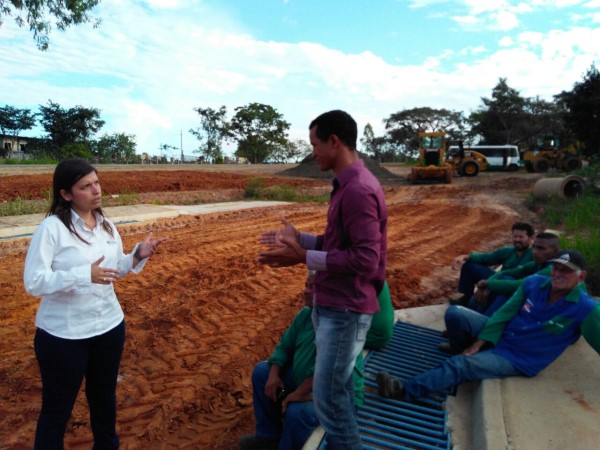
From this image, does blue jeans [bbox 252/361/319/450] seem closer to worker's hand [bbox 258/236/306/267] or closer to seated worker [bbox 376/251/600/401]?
seated worker [bbox 376/251/600/401]

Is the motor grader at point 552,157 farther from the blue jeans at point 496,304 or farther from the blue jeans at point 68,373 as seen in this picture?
the blue jeans at point 68,373

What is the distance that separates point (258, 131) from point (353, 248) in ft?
164

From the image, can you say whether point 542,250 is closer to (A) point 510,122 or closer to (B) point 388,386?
(B) point 388,386

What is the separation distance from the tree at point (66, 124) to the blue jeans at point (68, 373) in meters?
38.8

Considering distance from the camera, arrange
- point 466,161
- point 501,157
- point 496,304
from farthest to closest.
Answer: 1. point 501,157
2. point 466,161
3. point 496,304

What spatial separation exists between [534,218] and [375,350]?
10400 mm

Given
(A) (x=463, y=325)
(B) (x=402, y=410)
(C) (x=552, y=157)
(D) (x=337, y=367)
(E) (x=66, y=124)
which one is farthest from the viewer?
(E) (x=66, y=124)

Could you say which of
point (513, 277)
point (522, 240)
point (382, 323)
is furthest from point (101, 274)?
point (522, 240)

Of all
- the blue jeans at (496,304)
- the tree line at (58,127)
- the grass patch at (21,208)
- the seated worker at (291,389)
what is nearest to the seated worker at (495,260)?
the blue jeans at (496,304)

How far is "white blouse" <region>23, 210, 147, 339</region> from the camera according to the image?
2.29 meters

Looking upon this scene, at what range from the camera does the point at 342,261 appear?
83.9 inches

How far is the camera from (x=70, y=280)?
2.29 meters

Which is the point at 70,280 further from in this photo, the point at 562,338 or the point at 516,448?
the point at 562,338

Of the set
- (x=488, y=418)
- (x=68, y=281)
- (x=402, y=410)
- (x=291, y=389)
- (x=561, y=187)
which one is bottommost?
(x=402, y=410)
